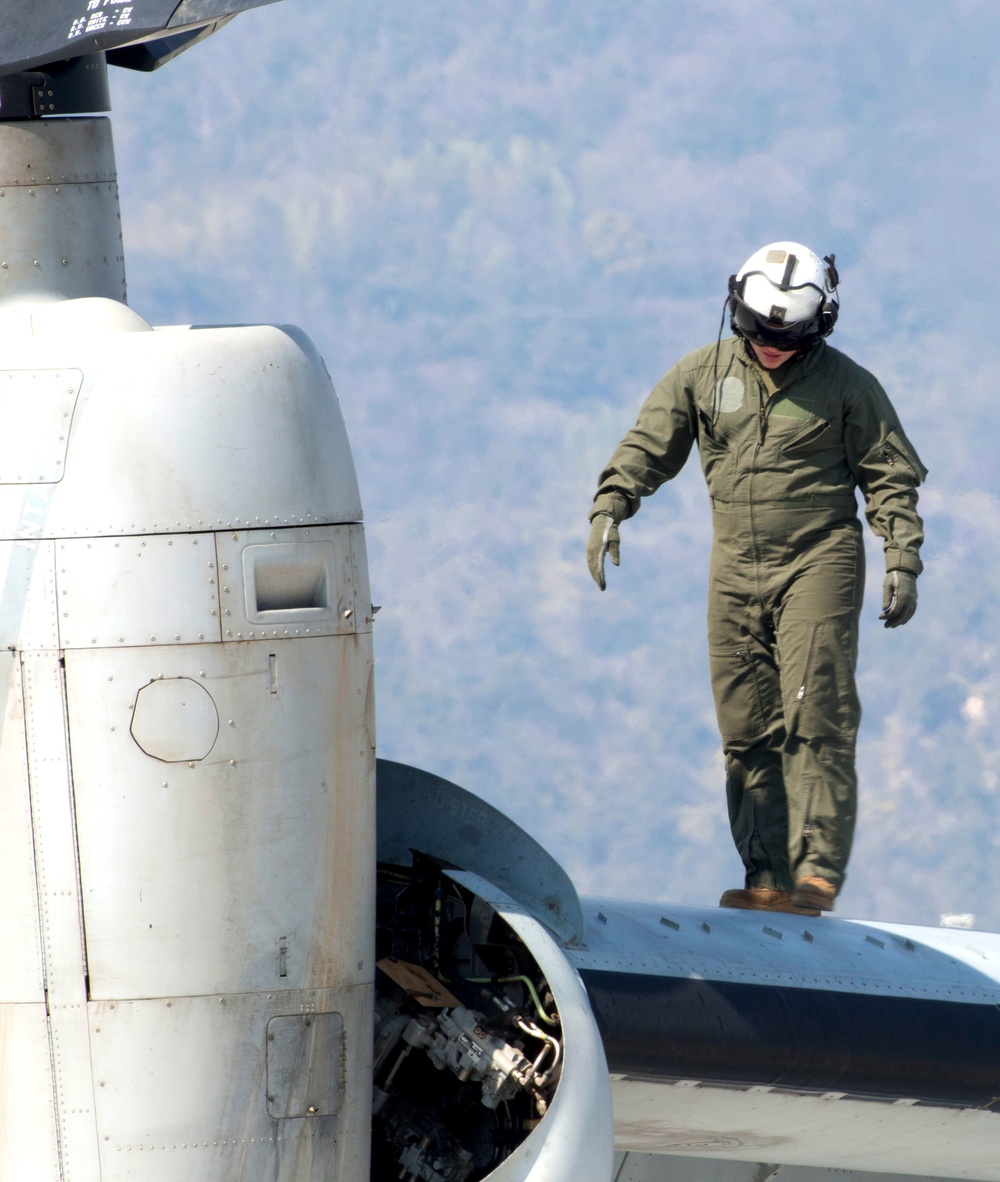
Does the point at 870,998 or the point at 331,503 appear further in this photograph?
the point at 870,998

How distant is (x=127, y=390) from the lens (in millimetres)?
7699

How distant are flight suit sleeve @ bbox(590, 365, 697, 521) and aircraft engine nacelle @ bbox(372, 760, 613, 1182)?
2009mm

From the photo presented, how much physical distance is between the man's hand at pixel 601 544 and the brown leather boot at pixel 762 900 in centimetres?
192

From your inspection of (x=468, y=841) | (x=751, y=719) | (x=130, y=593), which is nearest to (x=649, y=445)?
(x=751, y=719)

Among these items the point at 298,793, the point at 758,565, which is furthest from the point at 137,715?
the point at 758,565

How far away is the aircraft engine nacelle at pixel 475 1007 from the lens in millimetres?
8133

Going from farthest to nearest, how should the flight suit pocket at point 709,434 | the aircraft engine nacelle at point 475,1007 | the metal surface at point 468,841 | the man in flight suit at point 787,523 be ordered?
the flight suit pocket at point 709,434
the man in flight suit at point 787,523
the metal surface at point 468,841
the aircraft engine nacelle at point 475,1007

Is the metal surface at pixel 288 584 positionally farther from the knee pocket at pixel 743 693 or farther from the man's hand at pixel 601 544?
the knee pocket at pixel 743 693

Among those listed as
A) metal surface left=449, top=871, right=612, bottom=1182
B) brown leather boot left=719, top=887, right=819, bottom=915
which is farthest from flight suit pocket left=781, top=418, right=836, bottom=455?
metal surface left=449, top=871, right=612, bottom=1182

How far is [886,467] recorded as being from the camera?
403 inches

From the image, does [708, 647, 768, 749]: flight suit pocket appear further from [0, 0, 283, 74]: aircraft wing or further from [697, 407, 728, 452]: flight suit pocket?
[0, 0, 283, 74]: aircraft wing

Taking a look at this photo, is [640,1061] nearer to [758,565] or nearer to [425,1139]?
[425,1139]

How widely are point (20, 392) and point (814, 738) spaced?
466 centimetres

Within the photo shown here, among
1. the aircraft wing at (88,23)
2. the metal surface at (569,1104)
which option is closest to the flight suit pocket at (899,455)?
the metal surface at (569,1104)
